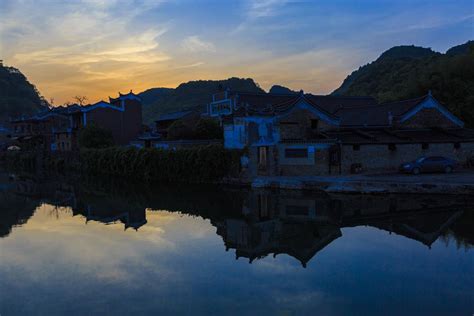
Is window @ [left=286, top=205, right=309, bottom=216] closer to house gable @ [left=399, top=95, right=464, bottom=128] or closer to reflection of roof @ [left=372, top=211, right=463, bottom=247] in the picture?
reflection of roof @ [left=372, top=211, right=463, bottom=247]

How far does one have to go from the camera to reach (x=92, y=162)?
4056 cm

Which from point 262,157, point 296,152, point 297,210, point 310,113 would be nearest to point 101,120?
point 262,157

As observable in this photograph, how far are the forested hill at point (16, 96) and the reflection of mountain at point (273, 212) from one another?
74.6 metres

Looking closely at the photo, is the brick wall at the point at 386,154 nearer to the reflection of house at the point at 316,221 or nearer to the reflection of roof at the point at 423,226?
the reflection of house at the point at 316,221

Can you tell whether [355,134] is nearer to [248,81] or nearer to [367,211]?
[367,211]

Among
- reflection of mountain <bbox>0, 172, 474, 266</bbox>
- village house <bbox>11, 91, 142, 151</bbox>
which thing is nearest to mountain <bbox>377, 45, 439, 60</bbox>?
village house <bbox>11, 91, 142, 151</bbox>

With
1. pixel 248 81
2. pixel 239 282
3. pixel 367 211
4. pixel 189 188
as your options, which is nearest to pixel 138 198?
pixel 189 188

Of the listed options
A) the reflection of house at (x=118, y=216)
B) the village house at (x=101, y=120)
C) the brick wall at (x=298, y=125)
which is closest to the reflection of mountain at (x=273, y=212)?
the reflection of house at (x=118, y=216)

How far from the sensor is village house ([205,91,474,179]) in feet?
82.4

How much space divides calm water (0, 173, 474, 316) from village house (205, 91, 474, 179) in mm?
4703

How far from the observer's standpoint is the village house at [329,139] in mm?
25109

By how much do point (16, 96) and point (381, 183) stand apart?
10107 cm

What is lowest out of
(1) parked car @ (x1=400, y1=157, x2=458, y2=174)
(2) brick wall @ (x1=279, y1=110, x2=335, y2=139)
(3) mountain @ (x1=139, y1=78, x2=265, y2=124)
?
(1) parked car @ (x1=400, y1=157, x2=458, y2=174)

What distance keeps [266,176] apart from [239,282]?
53.6 feet
